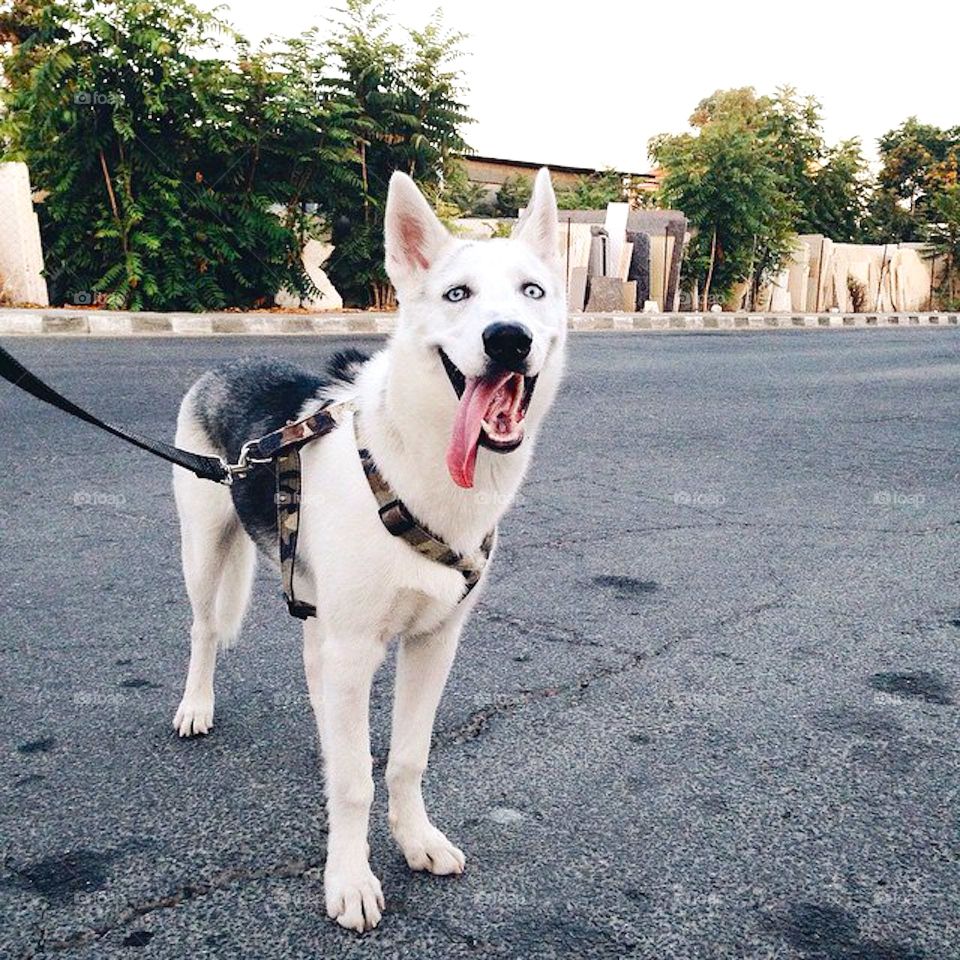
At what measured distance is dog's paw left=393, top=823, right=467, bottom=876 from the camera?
2.17m

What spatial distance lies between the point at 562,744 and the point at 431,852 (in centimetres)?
62

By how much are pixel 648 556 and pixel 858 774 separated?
1.82 metres

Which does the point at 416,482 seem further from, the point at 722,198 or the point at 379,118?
the point at 722,198

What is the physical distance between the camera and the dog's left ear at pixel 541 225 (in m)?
2.45

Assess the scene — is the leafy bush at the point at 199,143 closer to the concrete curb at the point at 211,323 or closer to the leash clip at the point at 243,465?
the concrete curb at the point at 211,323

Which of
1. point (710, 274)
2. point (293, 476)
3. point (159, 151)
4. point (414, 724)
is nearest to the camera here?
point (414, 724)

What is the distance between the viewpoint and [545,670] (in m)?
3.15

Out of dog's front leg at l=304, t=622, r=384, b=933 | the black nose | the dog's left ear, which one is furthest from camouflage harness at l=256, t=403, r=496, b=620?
the dog's left ear

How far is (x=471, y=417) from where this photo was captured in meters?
2.05

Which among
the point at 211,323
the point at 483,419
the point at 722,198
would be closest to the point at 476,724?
the point at 483,419

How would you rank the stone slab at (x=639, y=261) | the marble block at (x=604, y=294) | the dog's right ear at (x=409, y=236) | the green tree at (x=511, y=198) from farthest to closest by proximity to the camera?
the green tree at (x=511, y=198) < the stone slab at (x=639, y=261) < the marble block at (x=604, y=294) < the dog's right ear at (x=409, y=236)

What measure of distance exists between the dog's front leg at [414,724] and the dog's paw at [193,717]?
70cm

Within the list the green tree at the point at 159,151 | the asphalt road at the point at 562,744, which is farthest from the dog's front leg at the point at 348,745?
the green tree at the point at 159,151

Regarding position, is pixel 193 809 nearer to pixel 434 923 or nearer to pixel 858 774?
pixel 434 923
